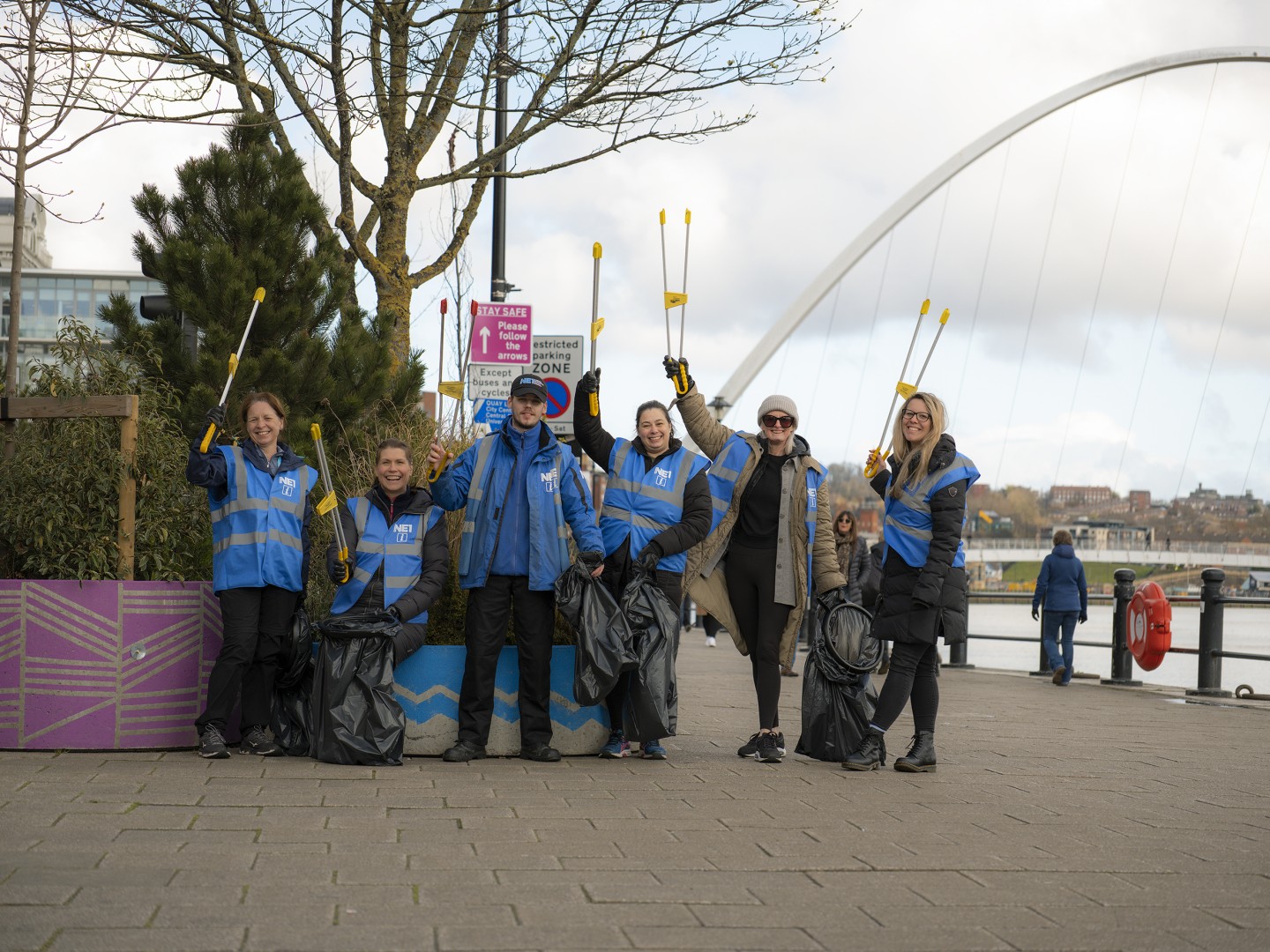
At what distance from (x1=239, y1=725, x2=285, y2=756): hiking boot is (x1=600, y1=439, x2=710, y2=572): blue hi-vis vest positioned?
185 centimetres

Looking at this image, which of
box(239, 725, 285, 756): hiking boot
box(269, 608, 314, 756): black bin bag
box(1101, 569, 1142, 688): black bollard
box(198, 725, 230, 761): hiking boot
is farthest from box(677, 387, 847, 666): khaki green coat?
box(1101, 569, 1142, 688): black bollard

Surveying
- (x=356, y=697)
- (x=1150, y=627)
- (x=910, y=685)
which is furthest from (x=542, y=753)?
(x=1150, y=627)

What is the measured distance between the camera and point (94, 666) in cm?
680

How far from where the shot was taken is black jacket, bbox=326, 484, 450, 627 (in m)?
6.96

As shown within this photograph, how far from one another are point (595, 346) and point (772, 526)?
1.43 m

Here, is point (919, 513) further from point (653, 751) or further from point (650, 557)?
point (653, 751)

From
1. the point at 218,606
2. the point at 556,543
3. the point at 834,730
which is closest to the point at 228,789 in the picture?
the point at 218,606

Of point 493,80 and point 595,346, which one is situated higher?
point 493,80

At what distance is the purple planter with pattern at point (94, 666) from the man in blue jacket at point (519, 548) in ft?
4.38

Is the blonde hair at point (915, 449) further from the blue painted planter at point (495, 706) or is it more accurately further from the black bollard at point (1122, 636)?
the black bollard at point (1122, 636)

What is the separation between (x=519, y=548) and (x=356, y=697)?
103cm

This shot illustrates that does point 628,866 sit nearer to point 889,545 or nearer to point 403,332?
point 889,545

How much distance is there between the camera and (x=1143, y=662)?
45.7ft

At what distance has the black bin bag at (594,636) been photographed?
6.93 m
